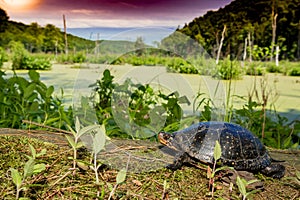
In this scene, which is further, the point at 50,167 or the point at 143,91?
the point at 143,91

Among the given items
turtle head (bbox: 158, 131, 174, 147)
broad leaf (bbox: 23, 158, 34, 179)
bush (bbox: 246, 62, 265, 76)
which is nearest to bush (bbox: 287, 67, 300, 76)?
bush (bbox: 246, 62, 265, 76)

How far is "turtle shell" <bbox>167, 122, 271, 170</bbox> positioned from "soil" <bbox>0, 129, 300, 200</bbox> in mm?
41

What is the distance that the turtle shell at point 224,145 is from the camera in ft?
2.89

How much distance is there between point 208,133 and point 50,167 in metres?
0.41

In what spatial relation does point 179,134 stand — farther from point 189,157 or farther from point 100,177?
point 100,177

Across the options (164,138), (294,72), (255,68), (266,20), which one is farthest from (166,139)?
(266,20)

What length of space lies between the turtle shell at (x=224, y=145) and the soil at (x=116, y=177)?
0.04m

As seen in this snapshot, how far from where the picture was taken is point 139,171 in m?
0.85

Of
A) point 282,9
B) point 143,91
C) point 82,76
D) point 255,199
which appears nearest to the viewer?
point 255,199

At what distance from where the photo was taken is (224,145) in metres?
0.90

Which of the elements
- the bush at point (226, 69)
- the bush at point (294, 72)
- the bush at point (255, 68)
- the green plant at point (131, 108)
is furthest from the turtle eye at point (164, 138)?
the bush at point (294, 72)

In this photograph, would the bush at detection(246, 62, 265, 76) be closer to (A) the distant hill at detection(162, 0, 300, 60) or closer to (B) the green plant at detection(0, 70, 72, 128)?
(B) the green plant at detection(0, 70, 72, 128)

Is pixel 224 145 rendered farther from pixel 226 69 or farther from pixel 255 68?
pixel 226 69

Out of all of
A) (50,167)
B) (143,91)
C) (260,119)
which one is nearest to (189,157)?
(50,167)
